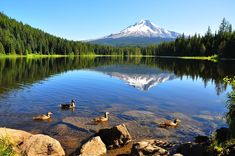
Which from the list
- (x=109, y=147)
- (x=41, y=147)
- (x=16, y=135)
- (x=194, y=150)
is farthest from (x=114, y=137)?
(x=16, y=135)

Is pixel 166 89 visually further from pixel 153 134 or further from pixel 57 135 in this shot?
pixel 57 135

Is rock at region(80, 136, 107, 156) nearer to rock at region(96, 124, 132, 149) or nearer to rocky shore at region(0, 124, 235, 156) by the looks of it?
rocky shore at region(0, 124, 235, 156)

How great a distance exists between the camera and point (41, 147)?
1962cm

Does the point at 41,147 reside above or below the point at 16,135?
below

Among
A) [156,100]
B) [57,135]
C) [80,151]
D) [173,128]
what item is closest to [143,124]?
[173,128]

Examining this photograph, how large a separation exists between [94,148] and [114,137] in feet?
8.25

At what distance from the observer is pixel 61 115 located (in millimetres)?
31875

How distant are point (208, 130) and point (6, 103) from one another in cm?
2380

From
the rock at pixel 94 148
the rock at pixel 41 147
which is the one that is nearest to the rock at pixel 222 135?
the rock at pixel 94 148

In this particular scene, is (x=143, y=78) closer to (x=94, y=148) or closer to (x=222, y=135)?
(x=94, y=148)

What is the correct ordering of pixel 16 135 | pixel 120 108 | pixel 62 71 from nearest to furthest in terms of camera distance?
1. pixel 16 135
2. pixel 120 108
3. pixel 62 71

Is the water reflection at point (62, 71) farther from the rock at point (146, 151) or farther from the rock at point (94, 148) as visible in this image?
the rock at point (146, 151)

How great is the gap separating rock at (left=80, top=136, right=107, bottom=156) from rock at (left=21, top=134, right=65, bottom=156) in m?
1.74

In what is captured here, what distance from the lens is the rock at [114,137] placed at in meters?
22.1
